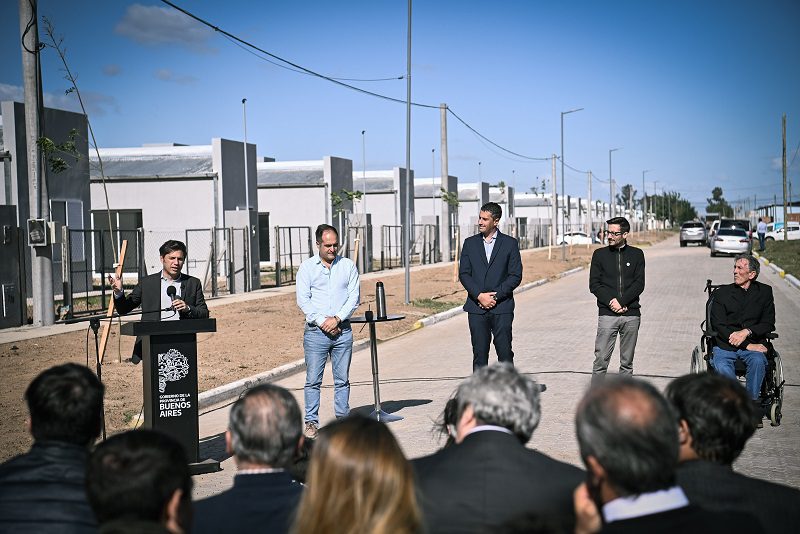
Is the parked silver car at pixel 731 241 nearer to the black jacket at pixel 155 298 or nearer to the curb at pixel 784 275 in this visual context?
the curb at pixel 784 275

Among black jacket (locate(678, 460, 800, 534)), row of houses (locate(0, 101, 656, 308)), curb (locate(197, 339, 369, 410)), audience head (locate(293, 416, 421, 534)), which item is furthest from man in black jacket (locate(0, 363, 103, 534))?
row of houses (locate(0, 101, 656, 308))

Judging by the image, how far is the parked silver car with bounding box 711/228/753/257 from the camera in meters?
45.0

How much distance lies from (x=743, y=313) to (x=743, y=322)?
0.09 m

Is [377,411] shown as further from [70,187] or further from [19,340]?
[70,187]

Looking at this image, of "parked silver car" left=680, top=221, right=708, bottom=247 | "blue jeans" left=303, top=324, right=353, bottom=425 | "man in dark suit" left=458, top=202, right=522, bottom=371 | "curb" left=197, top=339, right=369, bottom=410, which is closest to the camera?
"blue jeans" left=303, top=324, right=353, bottom=425

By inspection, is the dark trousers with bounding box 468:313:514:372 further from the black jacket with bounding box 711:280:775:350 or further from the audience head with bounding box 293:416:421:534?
the audience head with bounding box 293:416:421:534

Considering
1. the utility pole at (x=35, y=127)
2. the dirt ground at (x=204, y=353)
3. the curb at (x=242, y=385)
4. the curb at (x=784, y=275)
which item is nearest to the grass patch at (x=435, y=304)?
the dirt ground at (x=204, y=353)

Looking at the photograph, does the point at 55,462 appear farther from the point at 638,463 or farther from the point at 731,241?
the point at 731,241

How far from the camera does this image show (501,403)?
3.62 meters

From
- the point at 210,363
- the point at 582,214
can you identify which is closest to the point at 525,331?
the point at 210,363

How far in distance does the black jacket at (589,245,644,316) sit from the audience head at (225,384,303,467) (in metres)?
6.88

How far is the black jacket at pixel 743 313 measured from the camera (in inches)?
348

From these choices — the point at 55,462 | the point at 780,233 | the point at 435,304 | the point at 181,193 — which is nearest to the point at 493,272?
the point at 55,462

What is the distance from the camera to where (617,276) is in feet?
32.6
